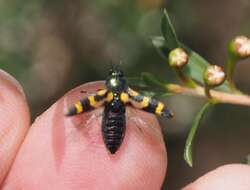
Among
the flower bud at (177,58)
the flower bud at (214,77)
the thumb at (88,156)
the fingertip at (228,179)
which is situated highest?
the flower bud at (177,58)

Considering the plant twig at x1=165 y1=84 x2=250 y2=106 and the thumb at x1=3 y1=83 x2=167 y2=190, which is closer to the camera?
the plant twig at x1=165 y1=84 x2=250 y2=106

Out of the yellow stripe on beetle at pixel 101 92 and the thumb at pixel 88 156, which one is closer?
the yellow stripe on beetle at pixel 101 92

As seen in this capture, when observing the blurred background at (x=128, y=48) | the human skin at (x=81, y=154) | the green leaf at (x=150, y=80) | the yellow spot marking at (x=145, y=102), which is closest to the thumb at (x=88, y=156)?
the human skin at (x=81, y=154)

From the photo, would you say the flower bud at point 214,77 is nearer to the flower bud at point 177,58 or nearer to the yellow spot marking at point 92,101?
the flower bud at point 177,58

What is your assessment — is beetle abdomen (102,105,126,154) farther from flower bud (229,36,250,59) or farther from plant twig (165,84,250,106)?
flower bud (229,36,250,59)

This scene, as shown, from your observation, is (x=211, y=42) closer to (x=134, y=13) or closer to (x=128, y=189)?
(x=134, y=13)

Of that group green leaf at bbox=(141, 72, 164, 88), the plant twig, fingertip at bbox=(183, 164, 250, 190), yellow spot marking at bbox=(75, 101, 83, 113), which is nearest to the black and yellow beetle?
yellow spot marking at bbox=(75, 101, 83, 113)

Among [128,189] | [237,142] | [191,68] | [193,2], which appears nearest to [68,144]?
[128,189]

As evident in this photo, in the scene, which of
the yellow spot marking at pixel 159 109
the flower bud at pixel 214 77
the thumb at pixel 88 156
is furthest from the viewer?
the thumb at pixel 88 156
